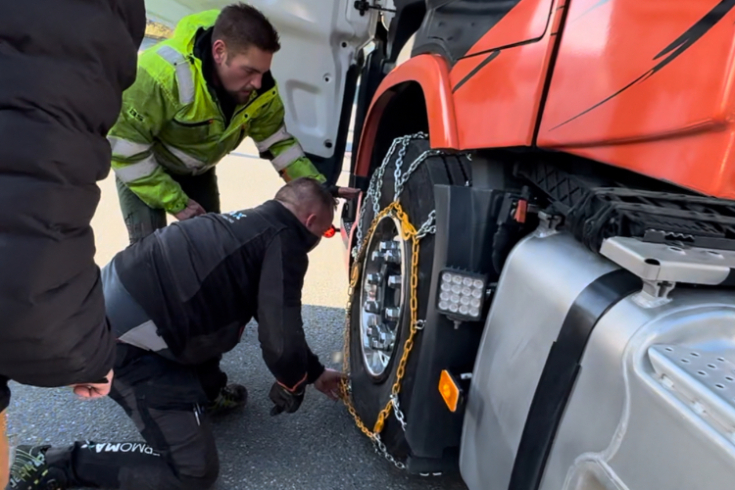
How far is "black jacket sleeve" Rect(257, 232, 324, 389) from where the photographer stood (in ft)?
6.58

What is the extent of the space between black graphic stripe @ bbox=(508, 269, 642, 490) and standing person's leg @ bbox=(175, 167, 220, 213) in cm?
226

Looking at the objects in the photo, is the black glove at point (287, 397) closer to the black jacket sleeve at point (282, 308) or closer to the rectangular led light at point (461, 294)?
the black jacket sleeve at point (282, 308)

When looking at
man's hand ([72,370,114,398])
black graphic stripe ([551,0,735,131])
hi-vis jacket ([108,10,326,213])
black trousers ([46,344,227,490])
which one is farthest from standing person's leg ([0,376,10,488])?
hi-vis jacket ([108,10,326,213])

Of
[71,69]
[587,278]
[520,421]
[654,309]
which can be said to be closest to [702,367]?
[654,309]

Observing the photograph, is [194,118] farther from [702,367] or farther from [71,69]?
[702,367]

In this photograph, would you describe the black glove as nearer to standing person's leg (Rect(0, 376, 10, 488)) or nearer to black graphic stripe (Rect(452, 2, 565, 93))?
standing person's leg (Rect(0, 376, 10, 488))

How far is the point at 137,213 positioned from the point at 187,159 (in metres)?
0.35

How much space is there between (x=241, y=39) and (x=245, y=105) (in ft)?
1.14

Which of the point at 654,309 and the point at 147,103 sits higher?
the point at 147,103

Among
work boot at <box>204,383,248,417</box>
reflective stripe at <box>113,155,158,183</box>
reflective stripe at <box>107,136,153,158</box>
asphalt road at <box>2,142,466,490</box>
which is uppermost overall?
reflective stripe at <box>107,136,153,158</box>

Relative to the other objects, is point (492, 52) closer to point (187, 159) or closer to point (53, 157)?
point (53, 157)

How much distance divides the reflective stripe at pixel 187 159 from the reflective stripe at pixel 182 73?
0.32 m

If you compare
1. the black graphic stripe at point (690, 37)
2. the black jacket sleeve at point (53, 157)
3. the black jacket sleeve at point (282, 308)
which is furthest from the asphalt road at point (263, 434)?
the black graphic stripe at point (690, 37)

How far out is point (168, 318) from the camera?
197 centimetres
